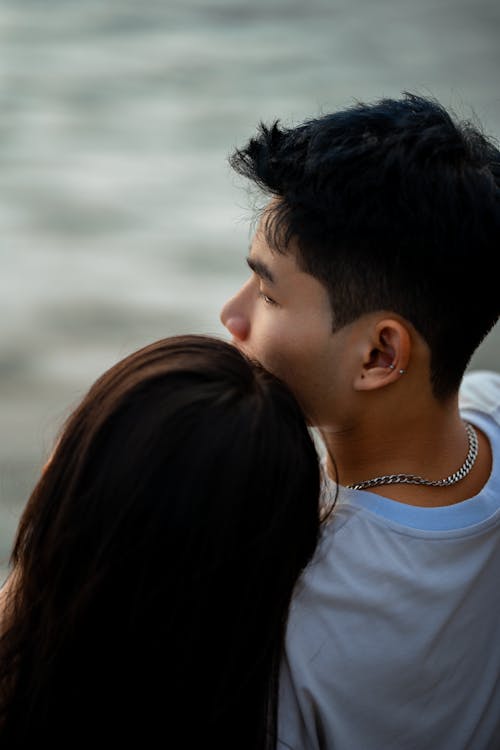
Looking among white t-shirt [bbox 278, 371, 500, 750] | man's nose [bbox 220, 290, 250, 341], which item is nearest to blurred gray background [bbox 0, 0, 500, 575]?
man's nose [bbox 220, 290, 250, 341]

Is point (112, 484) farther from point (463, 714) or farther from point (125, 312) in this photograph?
point (125, 312)

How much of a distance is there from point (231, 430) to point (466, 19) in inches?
151

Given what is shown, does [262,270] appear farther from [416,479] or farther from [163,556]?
[163,556]

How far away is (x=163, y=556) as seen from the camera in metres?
1.06

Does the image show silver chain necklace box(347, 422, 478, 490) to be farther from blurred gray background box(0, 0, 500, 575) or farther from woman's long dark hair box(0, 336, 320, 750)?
blurred gray background box(0, 0, 500, 575)

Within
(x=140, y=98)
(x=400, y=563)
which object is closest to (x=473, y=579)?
(x=400, y=563)

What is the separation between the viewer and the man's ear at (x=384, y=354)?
1.26 metres

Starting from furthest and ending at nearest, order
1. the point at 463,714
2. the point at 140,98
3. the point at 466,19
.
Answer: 1. the point at 466,19
2. the point at 140,98
3. the point at 463,714

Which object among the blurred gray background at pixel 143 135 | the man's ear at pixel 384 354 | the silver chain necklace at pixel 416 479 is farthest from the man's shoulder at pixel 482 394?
the blurred gray background at pixel 143 135

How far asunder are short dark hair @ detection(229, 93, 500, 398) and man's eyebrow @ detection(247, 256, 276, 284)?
0.03 metres

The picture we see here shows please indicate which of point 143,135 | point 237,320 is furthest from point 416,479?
point 143,135

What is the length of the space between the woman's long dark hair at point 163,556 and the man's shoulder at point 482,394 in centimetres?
45

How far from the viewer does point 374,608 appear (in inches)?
47.3

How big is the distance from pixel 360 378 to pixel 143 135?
2606 mm
